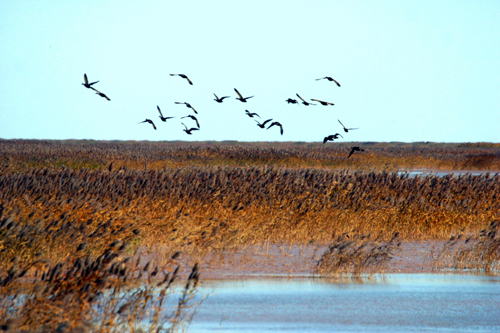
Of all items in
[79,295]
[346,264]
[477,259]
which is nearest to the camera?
[79,295]

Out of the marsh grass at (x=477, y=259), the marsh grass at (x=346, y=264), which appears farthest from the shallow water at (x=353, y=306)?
the marsh grass at (x=477, y=259)

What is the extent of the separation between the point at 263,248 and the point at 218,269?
2415mm

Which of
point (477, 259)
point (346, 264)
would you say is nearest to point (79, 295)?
point (346, 264)

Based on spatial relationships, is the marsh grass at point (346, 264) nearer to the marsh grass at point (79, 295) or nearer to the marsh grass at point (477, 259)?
the marsh grass at point (477, 259)

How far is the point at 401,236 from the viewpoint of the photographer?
16.0 metres

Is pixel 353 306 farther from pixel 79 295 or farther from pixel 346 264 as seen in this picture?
pixel 79 295

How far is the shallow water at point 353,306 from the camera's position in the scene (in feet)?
26.4

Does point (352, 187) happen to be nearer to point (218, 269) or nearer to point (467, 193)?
point (467, 193)

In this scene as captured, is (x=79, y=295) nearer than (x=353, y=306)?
Yes

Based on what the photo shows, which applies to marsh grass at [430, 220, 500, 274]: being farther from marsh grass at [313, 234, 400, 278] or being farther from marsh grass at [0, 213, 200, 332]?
marsh grass at [0, 213, 200, 332]

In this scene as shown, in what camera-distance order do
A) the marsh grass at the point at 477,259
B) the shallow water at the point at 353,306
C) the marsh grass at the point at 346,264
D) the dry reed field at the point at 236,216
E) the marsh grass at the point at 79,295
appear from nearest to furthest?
the marsh grass at the point at 79,295
the shallow water at the point at 353,306
the dry reed field at the point at 236,216
the marsh grass at the point at 346,264
the marsh grass at the point at 477,259

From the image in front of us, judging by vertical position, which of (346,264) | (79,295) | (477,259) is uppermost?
(79,295)

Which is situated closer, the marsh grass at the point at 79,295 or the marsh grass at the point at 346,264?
the marsh grass at the point at 79,295

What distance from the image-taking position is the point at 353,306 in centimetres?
911
